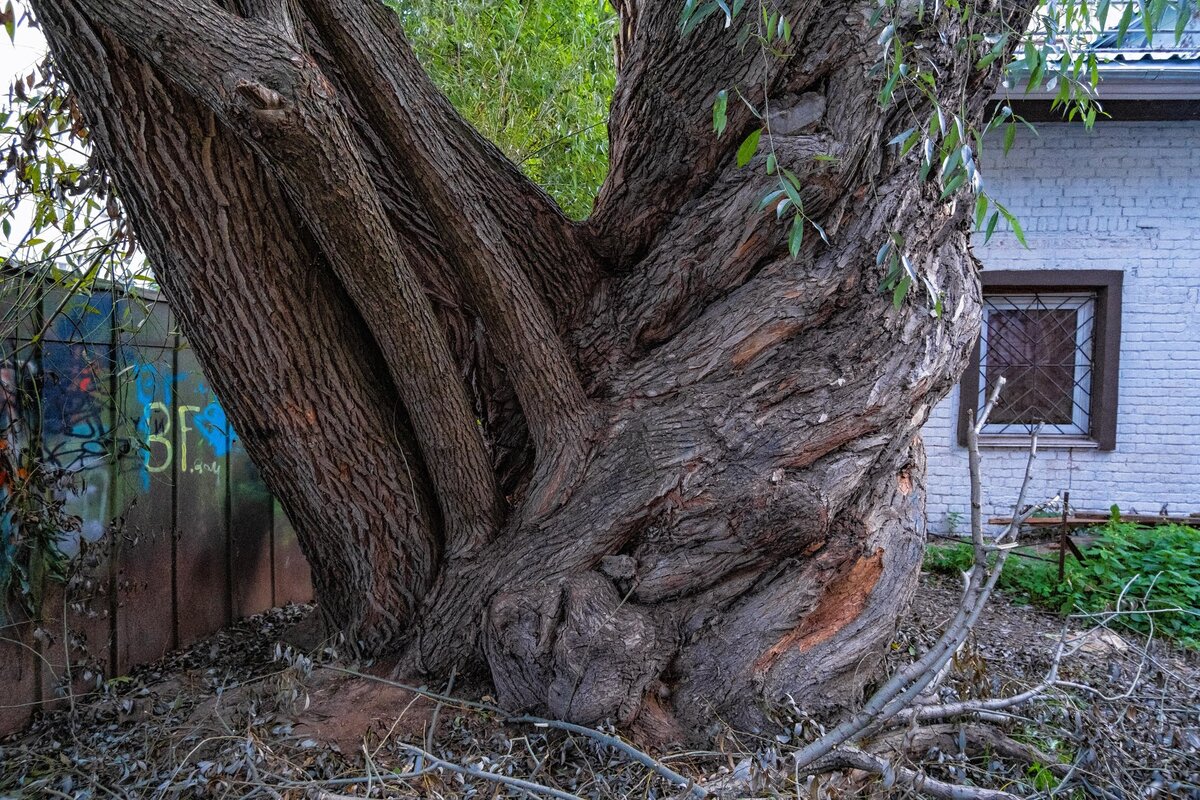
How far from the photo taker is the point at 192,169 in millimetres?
2463

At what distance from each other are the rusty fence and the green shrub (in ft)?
15.9

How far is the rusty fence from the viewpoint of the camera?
3.28 m

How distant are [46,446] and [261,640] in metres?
1.42

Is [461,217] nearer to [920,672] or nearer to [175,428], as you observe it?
[920,672]

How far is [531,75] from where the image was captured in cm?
527

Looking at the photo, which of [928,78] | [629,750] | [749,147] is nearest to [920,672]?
[629,750]

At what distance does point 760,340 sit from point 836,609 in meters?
1.03

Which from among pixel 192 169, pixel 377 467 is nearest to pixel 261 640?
pixel 377 467

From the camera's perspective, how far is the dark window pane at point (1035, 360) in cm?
691

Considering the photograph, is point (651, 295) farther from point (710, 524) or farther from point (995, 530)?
point (995, 530)

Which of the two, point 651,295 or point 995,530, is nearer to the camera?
point 651,295

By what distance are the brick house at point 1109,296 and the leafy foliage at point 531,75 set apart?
12.1 feet

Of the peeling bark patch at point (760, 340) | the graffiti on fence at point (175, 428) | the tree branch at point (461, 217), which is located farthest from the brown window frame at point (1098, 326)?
the graffiti on fence at point (175, 428)

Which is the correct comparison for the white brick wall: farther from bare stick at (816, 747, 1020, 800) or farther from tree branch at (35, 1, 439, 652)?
tree branch at (35, 1, 439, 652)
